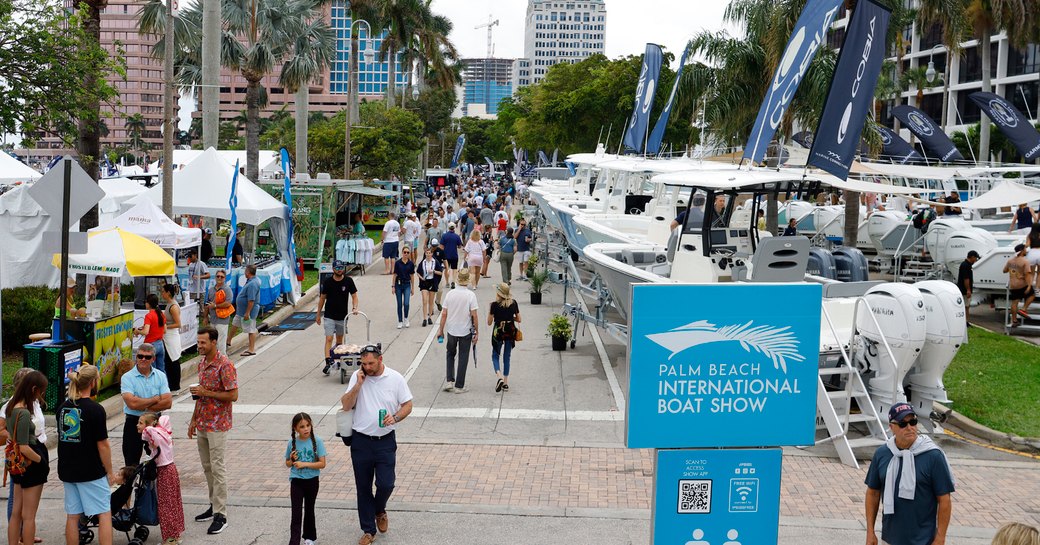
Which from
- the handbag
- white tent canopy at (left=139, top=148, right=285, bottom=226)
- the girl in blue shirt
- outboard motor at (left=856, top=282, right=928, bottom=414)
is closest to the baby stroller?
the handbag

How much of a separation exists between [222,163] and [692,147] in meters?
35.7

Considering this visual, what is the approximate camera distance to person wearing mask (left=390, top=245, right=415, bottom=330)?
17.8 m

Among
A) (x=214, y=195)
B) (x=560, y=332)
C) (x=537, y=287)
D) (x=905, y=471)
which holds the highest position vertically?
(x=214, y=195)

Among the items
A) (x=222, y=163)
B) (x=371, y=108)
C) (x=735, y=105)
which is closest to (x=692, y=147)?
(x=371, y=108)

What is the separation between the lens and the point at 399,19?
58.8 meters

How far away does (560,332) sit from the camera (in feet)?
53.2

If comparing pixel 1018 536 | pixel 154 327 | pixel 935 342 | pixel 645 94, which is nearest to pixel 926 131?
pixel 645 94

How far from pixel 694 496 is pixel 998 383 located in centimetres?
1005

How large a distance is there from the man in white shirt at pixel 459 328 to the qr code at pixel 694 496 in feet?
25.4

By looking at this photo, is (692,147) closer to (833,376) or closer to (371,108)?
(371,108)

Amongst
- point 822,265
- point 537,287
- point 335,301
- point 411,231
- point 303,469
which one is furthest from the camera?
point 411,231

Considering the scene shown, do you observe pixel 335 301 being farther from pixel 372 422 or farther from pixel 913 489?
pixel 913 489

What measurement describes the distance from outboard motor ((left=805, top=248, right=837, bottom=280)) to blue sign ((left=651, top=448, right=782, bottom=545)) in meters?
9.12

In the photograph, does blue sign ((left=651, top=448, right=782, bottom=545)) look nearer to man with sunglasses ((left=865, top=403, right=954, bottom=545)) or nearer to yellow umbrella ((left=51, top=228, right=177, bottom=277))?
man with sunglasses ((left=865, top=403, right=954, bottom=545))
